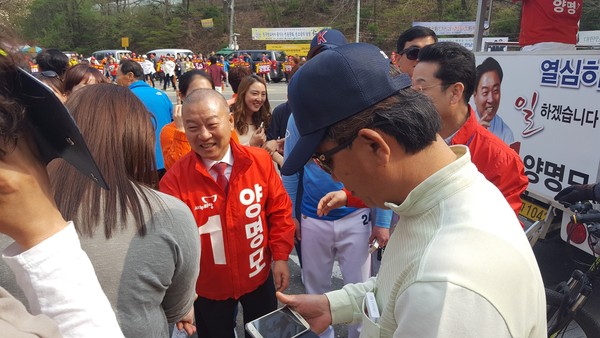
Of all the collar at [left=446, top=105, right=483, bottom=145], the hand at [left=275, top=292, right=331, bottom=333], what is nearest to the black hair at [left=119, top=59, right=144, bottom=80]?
the collar at [left=446, top=105, right=483, bottom=145]

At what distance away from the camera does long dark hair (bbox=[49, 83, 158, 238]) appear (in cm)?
127

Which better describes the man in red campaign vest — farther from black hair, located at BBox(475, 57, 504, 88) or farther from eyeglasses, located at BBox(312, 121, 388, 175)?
black hair, located at BBox(475, 57, 504, 88)

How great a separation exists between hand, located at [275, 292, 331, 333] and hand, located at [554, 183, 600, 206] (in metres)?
1.64

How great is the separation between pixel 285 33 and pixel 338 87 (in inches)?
1433

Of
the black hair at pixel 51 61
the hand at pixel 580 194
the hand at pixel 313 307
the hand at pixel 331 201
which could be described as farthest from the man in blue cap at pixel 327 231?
the black hair at pixel 51 61

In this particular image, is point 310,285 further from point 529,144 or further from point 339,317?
point 529,144

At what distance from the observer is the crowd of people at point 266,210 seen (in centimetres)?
74

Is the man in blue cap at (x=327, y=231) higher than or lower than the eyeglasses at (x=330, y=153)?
lower

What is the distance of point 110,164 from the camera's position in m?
1.37

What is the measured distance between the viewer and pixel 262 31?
35.9 metres

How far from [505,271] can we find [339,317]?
722 millimetres

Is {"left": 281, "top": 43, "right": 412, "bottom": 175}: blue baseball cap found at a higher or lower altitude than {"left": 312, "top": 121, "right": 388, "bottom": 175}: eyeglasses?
higher

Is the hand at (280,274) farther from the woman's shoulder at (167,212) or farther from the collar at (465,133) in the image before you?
the collar at (465,133)

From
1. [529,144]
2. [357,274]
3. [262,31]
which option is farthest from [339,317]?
[262,31]
